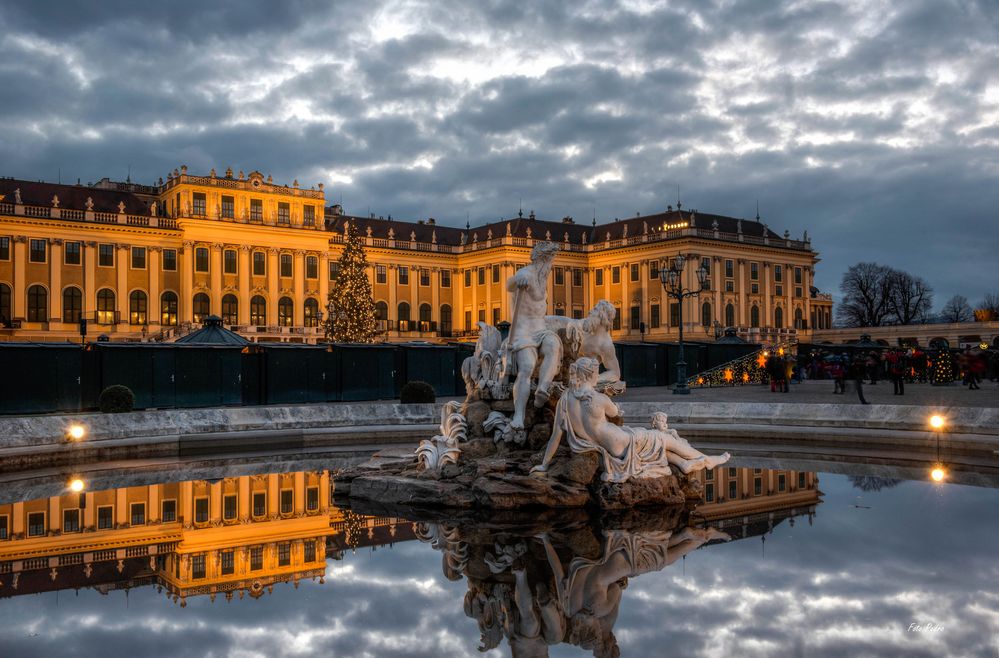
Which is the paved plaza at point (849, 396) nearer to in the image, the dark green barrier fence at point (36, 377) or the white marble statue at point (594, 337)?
the white marble statue at point (594, 337)

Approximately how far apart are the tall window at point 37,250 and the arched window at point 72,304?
288 cm

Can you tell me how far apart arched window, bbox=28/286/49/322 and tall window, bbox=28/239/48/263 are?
2046 mm

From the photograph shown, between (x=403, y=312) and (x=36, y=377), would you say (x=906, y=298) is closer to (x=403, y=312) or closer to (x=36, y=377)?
(x=403, y=312)

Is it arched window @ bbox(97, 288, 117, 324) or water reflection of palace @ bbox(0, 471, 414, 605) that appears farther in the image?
arched window @ bbox(97, 288, 117, 324)

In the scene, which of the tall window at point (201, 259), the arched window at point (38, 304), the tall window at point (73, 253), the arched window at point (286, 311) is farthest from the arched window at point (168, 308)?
the arched window at point (286, 311)

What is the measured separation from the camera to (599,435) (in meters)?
9.76

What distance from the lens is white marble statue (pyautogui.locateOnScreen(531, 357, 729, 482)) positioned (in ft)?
31.9

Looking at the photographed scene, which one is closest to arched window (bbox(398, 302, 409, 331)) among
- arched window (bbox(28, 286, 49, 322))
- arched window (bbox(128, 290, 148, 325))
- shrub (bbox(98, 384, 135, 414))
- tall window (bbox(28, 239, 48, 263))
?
arched window (bbox(128, 290, 148, 325))

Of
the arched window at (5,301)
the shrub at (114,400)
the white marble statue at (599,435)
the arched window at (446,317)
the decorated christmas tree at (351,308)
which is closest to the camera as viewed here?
the white marble statue at (599,435)

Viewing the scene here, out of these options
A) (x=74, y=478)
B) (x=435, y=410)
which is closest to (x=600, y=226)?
(x=435, y=410)

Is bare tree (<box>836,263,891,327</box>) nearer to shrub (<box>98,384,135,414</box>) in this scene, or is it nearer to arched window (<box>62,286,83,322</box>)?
arched window (<box>62,286,83,322</box>)

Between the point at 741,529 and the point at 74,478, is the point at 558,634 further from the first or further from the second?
the point at 74,478

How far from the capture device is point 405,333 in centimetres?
8350

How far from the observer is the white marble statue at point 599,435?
971cm
